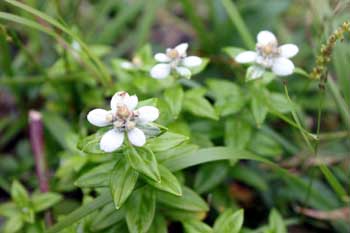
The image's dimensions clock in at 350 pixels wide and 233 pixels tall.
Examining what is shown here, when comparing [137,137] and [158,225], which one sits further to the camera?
[158,225]

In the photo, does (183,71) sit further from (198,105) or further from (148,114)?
(148,114)

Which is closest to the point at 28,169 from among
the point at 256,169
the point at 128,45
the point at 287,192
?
→ the point at 128,45

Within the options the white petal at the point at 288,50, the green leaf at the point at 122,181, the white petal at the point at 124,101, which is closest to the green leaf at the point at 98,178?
the green leaf at the point at 122,181

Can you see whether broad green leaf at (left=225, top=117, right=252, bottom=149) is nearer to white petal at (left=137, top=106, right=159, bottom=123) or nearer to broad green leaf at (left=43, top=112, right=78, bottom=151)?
white petal at (left=137, top=106, right=159, bottom=123)

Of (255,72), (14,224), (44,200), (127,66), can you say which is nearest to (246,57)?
(255,72)

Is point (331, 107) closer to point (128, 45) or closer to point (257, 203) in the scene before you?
point (257, 203)

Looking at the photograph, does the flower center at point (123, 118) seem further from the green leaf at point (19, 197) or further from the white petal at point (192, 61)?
the green leaf at point (19, 197)
